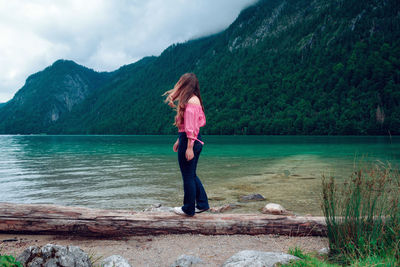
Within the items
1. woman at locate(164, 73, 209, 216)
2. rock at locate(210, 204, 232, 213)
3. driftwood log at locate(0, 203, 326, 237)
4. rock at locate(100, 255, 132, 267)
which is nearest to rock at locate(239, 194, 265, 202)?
rock at locate(210, 204, 232, 213)

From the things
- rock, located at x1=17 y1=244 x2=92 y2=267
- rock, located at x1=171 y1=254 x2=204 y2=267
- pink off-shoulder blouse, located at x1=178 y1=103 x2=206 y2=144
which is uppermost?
pink off-shoulder blouse, located at x1=178 y1=103 x2=206 y2=144

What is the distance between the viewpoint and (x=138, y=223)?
14.2 feet

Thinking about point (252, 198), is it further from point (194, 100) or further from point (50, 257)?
point (50, 257)

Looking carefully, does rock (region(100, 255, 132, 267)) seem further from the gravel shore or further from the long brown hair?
the long brown hair

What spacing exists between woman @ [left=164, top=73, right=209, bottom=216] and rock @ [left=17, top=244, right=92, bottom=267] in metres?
1.93

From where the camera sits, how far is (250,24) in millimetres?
171500

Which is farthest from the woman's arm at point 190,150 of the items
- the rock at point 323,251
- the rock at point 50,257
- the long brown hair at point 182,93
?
the rock at point 323,251

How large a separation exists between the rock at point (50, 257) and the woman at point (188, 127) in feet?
6.34

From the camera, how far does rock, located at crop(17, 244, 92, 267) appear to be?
9.43 feet

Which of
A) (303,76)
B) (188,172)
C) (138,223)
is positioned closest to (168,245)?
(138,223)

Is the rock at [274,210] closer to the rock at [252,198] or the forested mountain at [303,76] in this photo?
the rock at [252,198]

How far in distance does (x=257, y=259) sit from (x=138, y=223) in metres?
2.13

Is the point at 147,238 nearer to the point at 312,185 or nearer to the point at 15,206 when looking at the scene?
the point at 15,206

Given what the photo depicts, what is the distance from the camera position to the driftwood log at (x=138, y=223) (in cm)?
427
